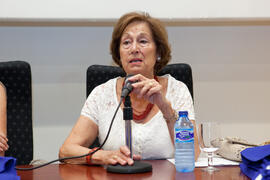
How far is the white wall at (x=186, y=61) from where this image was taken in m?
2.72

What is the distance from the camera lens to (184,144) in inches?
49.3

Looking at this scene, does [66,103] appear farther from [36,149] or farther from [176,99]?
[176,99]

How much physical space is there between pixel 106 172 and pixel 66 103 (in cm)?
155

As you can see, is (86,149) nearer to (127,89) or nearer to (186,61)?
(127,89)

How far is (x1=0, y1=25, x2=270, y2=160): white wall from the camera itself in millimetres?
2723

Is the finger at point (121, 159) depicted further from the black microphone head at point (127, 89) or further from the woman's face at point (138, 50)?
the woman's face at point (138, 50)

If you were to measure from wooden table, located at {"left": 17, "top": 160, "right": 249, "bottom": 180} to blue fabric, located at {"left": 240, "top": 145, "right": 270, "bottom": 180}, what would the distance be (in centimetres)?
3

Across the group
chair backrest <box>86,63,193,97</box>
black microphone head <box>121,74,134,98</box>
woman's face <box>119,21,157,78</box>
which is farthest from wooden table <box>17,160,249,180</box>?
chair backrest <box>86,63,193,97</box>

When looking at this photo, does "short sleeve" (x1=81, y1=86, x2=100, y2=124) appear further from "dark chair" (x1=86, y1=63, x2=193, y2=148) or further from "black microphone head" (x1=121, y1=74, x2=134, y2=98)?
"black microphone head" (x1=121, y1=74, x2=134, y2=98)

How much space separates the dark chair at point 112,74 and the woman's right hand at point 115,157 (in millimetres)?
634
